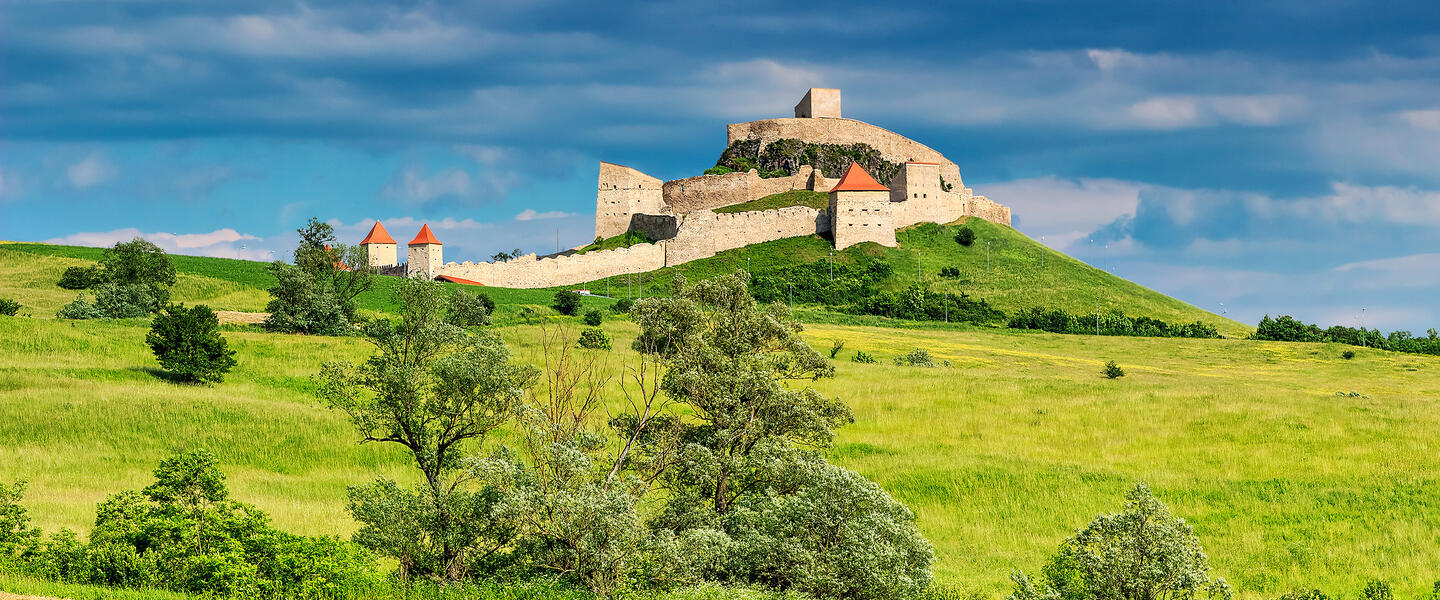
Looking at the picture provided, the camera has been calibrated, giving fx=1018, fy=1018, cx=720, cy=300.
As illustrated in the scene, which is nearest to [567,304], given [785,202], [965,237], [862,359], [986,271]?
[862,359]

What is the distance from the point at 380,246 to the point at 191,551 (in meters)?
77.9

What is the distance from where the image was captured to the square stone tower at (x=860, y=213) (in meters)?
88.9

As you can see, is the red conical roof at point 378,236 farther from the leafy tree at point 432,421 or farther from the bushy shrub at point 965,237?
the leafy tree at point 432,421

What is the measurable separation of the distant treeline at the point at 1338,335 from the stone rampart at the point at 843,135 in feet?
124

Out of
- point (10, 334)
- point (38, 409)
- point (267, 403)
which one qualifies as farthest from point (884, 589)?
point (10, 334)

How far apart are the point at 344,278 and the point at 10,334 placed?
1766 centimetres

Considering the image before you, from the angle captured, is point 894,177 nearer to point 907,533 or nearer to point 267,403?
point 267,403

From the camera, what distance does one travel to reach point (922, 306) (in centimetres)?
7675

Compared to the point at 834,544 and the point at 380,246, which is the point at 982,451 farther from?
the point at 380,246

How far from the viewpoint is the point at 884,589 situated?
14.1m

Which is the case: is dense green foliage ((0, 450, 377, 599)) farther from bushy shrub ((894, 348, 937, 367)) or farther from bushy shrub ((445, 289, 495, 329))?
bushy shrub ((894, 348, 937, 367))

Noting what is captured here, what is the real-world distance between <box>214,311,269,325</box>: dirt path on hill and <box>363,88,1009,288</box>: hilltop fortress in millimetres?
25013

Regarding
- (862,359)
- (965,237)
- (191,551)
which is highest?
(965,237)

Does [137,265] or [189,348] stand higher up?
[137,265]
